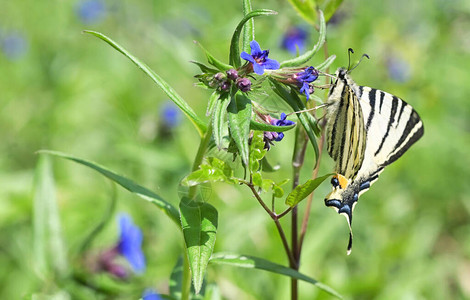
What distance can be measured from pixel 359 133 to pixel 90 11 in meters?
4.87

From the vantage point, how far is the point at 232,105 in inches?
59.4

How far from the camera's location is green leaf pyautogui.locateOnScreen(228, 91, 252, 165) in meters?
1.39

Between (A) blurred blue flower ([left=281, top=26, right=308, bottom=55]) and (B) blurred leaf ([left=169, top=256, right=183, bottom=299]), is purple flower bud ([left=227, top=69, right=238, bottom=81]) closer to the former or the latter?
(B) blurred leaf ([left=169, top=256, right=183, bottom=299])

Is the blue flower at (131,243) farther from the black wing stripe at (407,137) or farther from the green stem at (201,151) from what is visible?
the black wing stripe at (407,137)

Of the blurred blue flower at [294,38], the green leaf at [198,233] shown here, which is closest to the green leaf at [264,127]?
the green leaf at [198,233]

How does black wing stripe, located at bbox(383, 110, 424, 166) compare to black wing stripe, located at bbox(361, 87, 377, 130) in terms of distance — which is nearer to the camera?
black wing stripe, located at bbox(361, 87, 377, 130)

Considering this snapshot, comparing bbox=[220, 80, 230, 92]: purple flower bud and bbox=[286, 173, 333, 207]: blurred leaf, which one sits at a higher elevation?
bbox=[220, 80, 230, 92]: purple flower bud

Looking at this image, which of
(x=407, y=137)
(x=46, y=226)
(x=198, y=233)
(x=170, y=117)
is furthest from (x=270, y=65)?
(x=170, y=117)

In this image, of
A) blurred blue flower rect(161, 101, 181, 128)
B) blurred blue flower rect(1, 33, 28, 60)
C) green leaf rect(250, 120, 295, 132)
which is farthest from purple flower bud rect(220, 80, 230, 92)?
blurred blue flower rect(1, 33, 28, 60)

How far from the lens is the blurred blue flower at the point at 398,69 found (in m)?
4.56

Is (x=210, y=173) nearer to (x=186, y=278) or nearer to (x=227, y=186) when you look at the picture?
(x=186, y=278)

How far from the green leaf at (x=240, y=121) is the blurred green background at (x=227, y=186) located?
1203 millimetres

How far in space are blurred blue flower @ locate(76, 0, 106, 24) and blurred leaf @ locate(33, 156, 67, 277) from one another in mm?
3991

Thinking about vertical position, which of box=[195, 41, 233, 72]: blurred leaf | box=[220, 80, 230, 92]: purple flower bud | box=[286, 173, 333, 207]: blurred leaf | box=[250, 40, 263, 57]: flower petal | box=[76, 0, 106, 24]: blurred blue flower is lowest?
box=[286, 173, 333, 207]: blurred leaf
